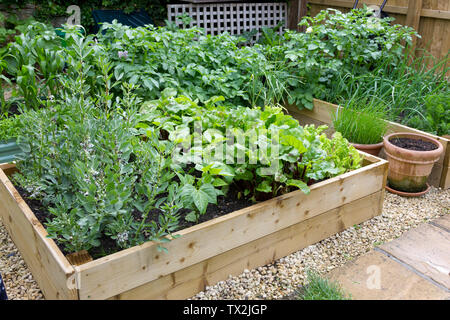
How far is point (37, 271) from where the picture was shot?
6.60 feet

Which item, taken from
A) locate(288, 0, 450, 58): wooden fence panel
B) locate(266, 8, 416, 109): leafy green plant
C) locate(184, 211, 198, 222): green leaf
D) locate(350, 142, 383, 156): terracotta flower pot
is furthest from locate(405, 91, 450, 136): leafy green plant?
locate(184, 211, 198, 222): green leaf

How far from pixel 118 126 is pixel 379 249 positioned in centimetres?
157

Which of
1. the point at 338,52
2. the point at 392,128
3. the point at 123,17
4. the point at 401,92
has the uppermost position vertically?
the point at 123,17

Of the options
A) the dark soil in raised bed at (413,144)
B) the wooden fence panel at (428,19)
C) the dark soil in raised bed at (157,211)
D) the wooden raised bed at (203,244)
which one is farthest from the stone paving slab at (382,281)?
the wooden fence panel at (428,19)

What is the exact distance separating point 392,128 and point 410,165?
0.49 m

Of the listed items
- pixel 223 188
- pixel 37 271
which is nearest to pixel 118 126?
pixel 223 188

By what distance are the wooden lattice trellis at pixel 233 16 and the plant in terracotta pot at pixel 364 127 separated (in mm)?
3425

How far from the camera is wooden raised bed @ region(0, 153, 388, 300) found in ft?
5.54

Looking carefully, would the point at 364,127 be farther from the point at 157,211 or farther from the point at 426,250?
the point at 157,211

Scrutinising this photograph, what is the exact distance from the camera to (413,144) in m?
3.02

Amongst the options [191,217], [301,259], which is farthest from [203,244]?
[301,259]

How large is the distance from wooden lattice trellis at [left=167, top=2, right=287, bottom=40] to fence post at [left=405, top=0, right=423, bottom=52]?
244 centimetres

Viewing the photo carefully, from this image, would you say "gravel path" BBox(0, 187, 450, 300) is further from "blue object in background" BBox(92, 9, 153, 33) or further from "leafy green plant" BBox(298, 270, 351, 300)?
"blue object in background" BBox(92, 9, 153, 33)

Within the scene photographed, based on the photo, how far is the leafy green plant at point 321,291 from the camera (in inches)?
75.8
